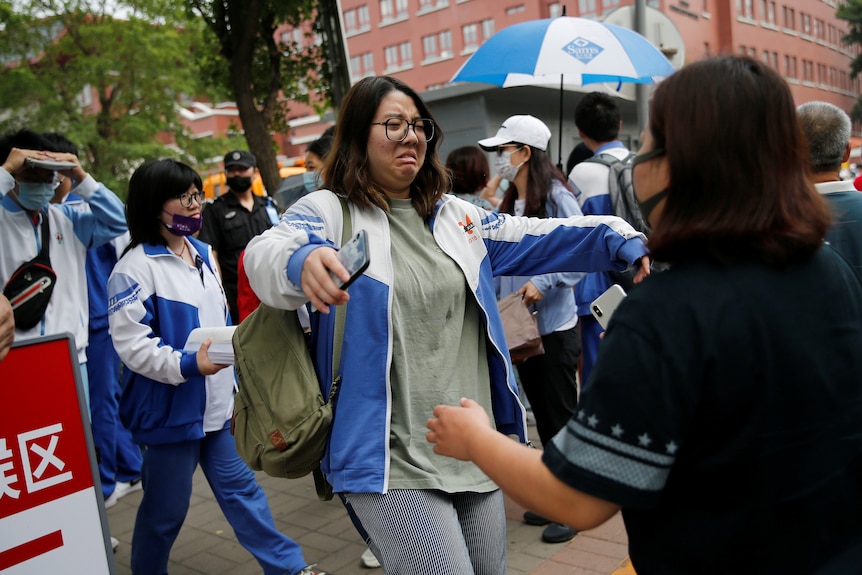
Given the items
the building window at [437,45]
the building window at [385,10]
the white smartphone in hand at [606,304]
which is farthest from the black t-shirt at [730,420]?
the building window at [385,10]

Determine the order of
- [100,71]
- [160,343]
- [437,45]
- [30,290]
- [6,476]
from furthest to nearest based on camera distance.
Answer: [437,45] → [100,71] → [30,290] → [160,343] → [6,476]

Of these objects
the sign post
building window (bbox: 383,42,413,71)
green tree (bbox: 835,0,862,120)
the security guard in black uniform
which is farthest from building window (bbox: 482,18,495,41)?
the sign post

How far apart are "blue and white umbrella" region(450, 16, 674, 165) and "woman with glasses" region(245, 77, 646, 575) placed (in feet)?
9.26

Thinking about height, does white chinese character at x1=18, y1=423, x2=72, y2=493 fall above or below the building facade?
below

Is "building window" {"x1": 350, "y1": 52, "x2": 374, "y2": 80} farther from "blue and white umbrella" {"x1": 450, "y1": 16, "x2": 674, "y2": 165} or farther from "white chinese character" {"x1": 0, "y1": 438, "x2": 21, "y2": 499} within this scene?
"white chinese character" {"x1": 0, "y1": 438, "x2": 21, "y2": 499}

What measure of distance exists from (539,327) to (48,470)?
258 cm

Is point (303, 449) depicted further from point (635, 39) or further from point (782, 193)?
point (635, 39)

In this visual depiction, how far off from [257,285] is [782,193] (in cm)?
126

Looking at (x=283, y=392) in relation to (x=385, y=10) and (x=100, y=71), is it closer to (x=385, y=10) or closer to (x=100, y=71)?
(x=100, y=71)

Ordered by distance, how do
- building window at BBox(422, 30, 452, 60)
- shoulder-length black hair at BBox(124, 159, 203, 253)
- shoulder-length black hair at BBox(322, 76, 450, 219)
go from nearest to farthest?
shoulder-length black hair at BBox(322, 76, 450, 219) < shoulder-length black hair at BBox(124, 159, 203, 253) < building window at BBox(422, 30, 452, 60)

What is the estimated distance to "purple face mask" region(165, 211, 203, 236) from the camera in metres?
3.64

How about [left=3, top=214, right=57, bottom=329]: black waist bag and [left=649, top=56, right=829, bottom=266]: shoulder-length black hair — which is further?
[left=3, top=214, right=57, bottom=329]: black waist bag

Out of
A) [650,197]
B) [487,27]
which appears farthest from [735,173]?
[487,27]

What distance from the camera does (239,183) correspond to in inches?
257
